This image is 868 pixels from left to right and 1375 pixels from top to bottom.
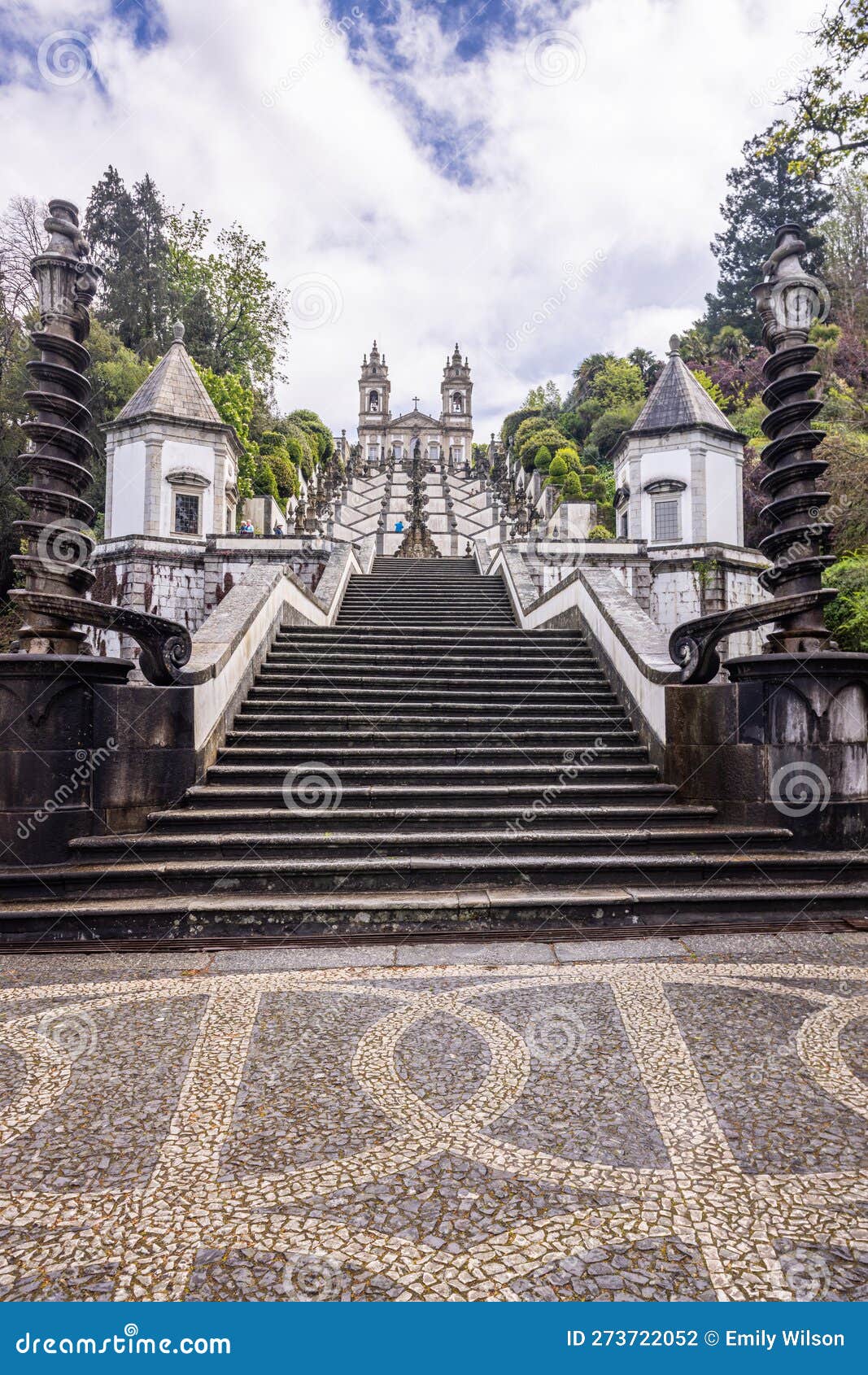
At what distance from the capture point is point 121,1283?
1.67 meters

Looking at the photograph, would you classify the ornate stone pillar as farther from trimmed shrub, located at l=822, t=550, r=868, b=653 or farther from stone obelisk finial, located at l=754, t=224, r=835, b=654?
trimmed shrub, located at l=822, t=550, r=868, b=653

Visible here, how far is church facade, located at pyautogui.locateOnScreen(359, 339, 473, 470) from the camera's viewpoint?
8700 cm

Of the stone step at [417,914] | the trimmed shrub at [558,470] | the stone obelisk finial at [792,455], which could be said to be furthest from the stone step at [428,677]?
the trimmed shrub at [558,470]

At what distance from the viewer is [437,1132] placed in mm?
2301

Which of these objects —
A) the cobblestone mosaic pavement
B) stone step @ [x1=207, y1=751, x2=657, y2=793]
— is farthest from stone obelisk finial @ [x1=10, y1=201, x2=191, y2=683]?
the cobblestone mosaic pavement

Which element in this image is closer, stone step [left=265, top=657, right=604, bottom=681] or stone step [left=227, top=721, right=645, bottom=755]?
stone step [left=227, top=721, right=645, bottom=755]

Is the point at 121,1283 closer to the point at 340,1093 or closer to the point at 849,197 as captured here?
the point at 340,1093

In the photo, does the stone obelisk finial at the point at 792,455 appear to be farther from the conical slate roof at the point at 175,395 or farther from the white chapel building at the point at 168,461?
the conical slate roof at the point at 175,395

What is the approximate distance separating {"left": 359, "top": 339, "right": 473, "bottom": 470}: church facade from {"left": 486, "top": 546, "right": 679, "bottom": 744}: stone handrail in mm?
77454

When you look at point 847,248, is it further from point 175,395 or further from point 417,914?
point 417,914

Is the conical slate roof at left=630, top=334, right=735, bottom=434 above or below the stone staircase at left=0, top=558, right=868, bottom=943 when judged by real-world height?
above

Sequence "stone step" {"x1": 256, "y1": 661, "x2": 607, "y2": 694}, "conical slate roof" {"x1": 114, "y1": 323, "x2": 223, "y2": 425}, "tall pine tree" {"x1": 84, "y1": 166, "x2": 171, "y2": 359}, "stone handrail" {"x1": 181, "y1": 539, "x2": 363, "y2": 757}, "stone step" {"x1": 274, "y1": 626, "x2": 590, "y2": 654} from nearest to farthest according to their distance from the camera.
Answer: "stone handrail" {"x1": 181, "y1": 539, "x2": 363, "y2": 757}
"stone step" {"x1": 256, "y1": 661, "x2": 607, "y2": 694}
"stone step" {"x1": 274, "y1": 626, "x2": 590, "y2": 654}
"conical slate roof" {"x1": 114, "y1": 323, "x2": 223, "y2": 425}
"tall pine tree" {"x1": 84, "y1": 166, "x2": 171, "y2": 359}

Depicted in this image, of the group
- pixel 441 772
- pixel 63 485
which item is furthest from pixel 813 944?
pixel 63 485

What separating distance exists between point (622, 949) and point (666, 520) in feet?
85.2
